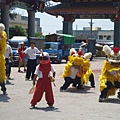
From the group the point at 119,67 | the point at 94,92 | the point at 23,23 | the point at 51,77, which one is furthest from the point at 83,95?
the point at 23,23

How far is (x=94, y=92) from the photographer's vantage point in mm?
14508

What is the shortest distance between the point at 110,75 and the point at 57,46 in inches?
827

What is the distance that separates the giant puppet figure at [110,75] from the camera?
39.5ft

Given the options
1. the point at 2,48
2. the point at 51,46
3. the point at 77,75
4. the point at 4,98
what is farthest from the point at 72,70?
the point at 51,46

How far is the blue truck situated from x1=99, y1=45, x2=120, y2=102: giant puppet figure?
1968cm

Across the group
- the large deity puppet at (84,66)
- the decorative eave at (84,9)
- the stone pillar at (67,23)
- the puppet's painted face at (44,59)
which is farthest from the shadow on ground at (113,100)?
the stone pillar at (67,23)

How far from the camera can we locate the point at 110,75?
39.9ft

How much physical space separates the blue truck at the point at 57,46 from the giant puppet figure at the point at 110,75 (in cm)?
1968

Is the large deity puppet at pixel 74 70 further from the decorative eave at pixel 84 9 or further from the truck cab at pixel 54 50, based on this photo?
the decorative eave at pixel 84 9

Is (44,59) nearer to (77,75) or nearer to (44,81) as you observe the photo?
(44,81)

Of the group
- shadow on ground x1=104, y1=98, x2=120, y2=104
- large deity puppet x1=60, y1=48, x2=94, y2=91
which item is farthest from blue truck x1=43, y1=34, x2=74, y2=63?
shadow on ground x1=104, y1=98, x2=120, y2=104

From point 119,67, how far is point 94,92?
100 inches

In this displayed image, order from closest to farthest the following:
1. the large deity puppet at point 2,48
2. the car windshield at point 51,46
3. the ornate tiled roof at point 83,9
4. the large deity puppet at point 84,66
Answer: the large deity puppet at point 2,48
the large deity puppet at point 84,66
the car windshield at point 51,46
the ornate tiled roof at point 83,9

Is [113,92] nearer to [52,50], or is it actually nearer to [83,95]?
[83,95]
